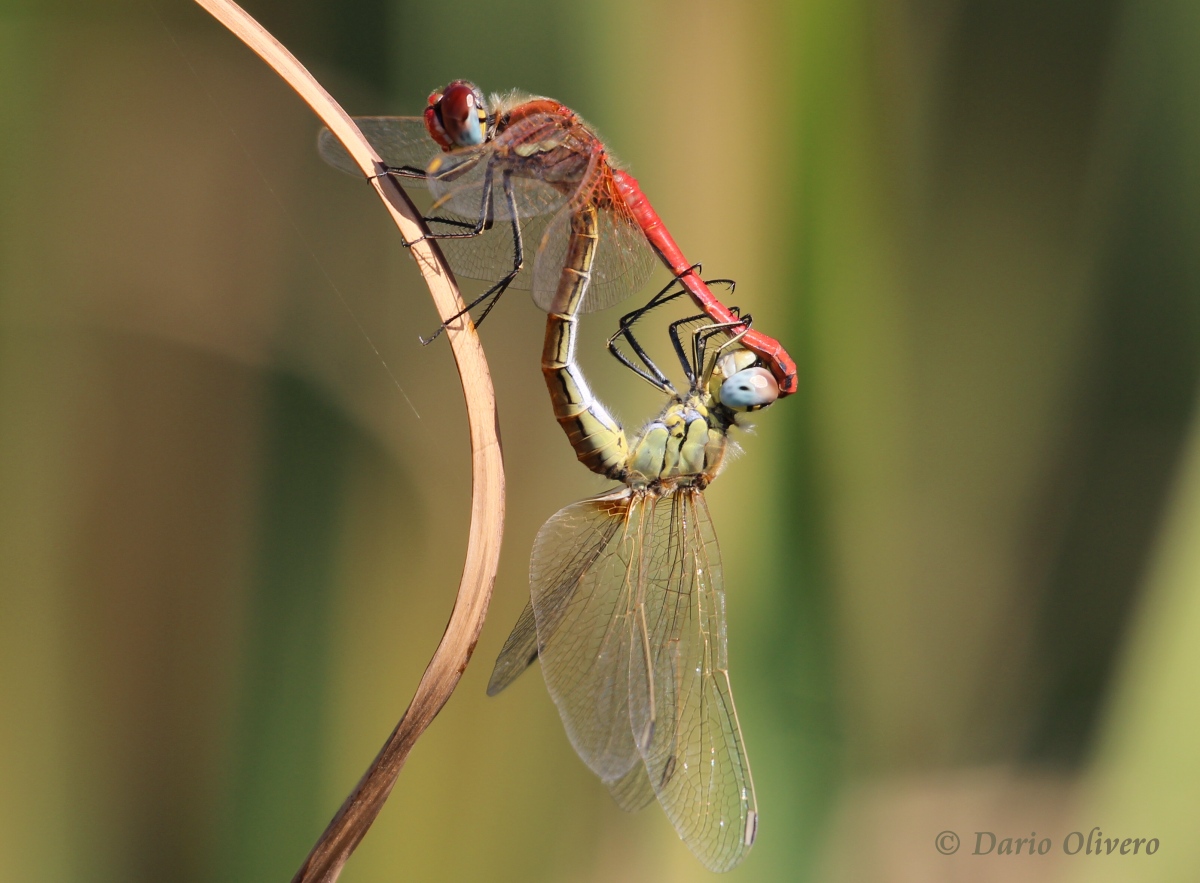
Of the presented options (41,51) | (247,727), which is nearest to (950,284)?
(247,727)

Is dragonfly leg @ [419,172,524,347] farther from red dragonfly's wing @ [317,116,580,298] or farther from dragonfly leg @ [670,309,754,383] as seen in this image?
dragonfly leg @ [670,309,754,383]

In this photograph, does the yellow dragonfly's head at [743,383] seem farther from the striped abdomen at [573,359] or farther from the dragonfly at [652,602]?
the striped abdomen at [573,359]

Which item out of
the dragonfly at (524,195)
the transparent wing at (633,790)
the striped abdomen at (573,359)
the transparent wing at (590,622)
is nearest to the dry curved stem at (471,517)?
the dragonfly at (524,195)

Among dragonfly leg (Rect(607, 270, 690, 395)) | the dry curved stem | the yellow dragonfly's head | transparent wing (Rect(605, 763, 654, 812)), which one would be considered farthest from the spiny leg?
transparent wing (Rect(605, 763, 654, 812))

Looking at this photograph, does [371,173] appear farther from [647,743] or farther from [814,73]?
[647,743]

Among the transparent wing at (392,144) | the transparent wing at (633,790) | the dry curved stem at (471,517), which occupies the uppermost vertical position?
the transparent wing at (392,144)

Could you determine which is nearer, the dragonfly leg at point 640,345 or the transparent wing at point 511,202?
the transparent wing at point 511,202
